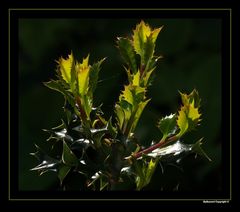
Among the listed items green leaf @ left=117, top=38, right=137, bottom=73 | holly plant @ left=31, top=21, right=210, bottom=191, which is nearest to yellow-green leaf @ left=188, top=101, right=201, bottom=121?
holly plant @ left=31, top=21, right=210, bottom=191

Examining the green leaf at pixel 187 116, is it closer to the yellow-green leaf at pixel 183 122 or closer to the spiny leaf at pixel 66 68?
the yellow-green leaf at pixel 183 122

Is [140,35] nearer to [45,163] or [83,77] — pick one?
[83,77]

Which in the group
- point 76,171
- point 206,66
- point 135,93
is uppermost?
point 206,66

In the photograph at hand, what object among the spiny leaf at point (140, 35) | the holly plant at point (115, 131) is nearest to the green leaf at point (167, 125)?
the holly plant at point (115, 131)

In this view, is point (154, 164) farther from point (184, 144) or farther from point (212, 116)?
point (212, 116)

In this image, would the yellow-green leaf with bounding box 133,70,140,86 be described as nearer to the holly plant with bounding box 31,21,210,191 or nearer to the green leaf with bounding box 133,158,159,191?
the holly plant with bounding box 31,21,210,191

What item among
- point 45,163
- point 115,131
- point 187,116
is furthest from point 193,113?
point 45,163

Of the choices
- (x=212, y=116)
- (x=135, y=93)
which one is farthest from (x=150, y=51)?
(x=212, y=116)
